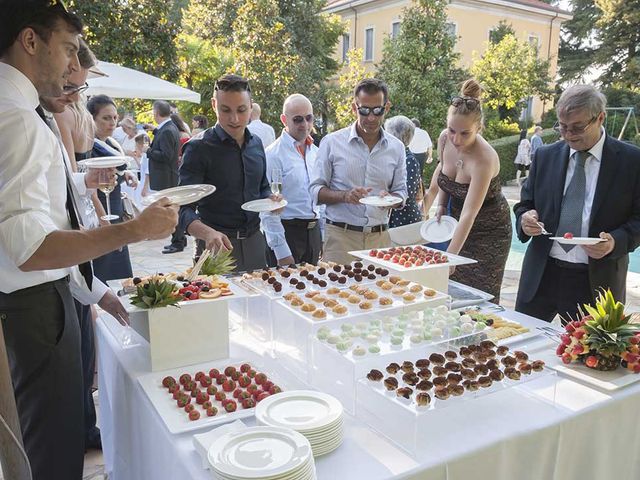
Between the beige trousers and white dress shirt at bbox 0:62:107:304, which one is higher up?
white dress shirt at bbox 0:62:107:304

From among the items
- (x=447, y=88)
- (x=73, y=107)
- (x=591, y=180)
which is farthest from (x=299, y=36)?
(x=591, y=180)

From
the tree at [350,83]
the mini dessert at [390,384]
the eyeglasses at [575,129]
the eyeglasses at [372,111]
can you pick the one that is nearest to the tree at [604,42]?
the tree at [350,83]

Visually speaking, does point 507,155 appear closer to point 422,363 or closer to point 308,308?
point 308,308

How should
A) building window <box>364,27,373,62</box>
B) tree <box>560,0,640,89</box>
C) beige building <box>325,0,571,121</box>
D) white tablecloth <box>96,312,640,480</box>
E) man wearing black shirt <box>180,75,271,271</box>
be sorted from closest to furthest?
white tablecloth <box>96,312,640,480</box> < man wearing black shirt <box>180,75,271,271</box> < beige building <box>325,0,571,121</box> < tree <box>560,0,640,89</box> < building window <box>364,27,373,62</box>

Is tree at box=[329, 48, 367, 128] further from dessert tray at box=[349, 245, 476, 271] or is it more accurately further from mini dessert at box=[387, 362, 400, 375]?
mini dessert at box=[387, 362, 400, 375]

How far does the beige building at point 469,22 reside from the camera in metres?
24.3

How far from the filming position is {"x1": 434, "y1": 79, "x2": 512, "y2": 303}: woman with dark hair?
3.08 metres

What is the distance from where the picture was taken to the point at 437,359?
5.37ft

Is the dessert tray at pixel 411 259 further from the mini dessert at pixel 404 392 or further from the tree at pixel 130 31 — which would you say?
the tree at pixel 130 31

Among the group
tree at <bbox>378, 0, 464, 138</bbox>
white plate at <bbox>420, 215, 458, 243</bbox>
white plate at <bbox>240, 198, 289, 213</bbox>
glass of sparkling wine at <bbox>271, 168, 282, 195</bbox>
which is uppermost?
tree at <bbox>378, 0, 464, 138</bbox>

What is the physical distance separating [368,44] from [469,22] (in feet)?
16.3

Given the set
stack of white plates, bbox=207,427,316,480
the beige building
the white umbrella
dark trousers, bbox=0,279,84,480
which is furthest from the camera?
the beige building

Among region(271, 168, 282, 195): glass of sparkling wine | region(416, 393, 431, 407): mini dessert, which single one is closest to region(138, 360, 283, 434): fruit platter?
region(416, 393, 431, 407): mini dessert

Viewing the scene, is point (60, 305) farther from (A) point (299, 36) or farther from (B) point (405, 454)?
(A) point (299, 36)
